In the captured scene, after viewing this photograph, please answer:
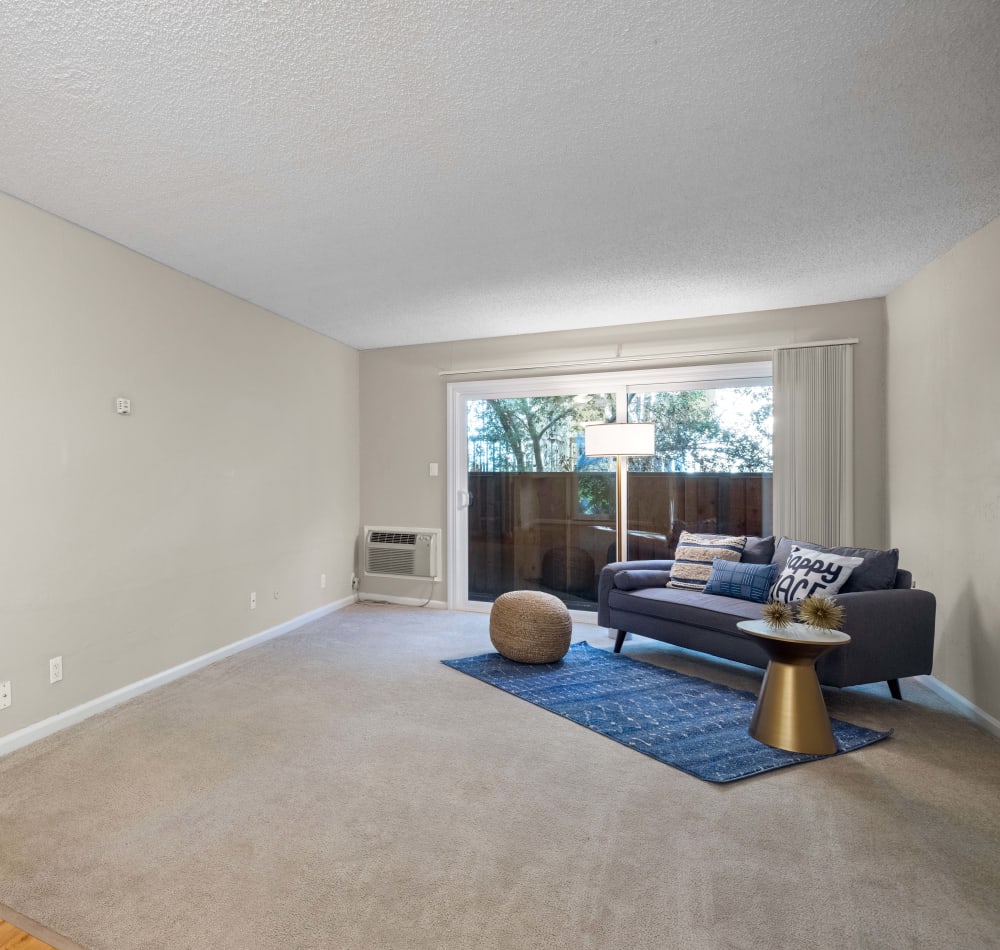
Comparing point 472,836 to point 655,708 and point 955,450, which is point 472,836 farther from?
point 955,450

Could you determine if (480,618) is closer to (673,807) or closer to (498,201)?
(673,807)

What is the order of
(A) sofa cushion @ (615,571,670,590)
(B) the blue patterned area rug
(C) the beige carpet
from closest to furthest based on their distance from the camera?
(C) the beige carpet → (B) the blue patterned area rug → (A) sofa cushion @ (615,571,670,590)

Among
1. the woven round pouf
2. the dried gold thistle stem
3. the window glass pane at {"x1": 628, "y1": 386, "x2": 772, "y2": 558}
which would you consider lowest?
the woven round pouf

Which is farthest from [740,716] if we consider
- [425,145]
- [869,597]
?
[425,145]

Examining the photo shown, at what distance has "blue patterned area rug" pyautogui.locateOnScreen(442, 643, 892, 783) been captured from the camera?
2623mm

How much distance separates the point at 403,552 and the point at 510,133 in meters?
4.03

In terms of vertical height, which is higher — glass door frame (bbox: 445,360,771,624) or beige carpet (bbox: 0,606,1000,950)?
glass door frame (bbox: 445,360,771,624)

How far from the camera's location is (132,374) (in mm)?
3406

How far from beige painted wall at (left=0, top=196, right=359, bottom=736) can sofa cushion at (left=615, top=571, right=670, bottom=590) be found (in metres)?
2.54

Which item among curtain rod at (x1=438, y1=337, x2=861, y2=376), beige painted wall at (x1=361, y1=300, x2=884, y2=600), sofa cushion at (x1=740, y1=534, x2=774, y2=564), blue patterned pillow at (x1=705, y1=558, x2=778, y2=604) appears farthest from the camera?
curtain rod at (x1=438, y1=337, x2=861, y2=376)

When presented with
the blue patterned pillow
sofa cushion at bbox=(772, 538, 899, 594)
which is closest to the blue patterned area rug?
the blue patterned pillow

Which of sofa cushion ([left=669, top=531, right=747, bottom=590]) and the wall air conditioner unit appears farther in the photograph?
the wall air conditioner unit

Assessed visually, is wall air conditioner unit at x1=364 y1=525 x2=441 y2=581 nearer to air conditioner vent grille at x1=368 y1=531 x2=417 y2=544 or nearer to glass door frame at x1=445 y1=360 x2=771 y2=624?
air conditioner vent grille at x1=368 y1=531 x2=417 y2=544

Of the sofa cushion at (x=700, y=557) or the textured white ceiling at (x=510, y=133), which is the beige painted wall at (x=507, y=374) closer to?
the textured white ceiling at (x=510, y=133)
